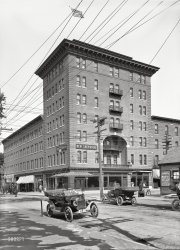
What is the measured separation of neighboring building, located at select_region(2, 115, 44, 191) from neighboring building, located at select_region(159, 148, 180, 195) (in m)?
33.6

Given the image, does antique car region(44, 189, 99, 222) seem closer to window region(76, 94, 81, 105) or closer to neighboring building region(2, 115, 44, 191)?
window region(76, 94, 81, 105)

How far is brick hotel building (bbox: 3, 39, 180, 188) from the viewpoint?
55.4m

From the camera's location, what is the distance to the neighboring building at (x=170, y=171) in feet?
116

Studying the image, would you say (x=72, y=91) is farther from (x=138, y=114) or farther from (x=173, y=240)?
(x=173, y=240)

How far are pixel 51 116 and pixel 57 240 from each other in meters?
51.2

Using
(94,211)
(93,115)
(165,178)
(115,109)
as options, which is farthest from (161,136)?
(94,211)

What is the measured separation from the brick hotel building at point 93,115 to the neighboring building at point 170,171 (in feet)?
54.8

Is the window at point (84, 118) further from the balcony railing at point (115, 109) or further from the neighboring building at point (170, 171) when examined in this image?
the neighboring building at point (170, 171)

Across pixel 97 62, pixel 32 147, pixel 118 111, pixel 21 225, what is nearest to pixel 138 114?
pixel 118 111

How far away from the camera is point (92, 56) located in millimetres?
58344

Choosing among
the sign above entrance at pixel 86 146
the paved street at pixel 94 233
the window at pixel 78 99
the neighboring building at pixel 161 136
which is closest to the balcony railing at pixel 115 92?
the window at pixel 78 99

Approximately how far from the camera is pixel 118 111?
6128cm

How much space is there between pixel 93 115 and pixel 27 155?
87.1ft

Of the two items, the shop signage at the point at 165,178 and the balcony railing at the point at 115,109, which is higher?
the balcony railing at the point at 115,109
